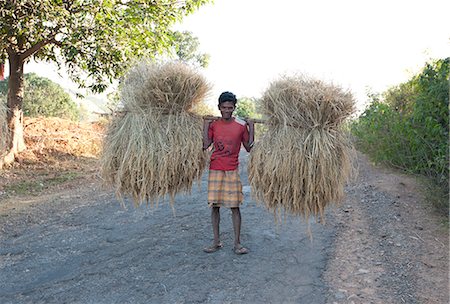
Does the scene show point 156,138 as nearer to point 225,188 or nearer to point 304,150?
point 225,188

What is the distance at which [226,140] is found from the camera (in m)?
3.02

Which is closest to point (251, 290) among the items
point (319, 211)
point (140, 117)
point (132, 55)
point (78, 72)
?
point (319, 211)

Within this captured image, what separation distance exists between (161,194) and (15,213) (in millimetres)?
2639

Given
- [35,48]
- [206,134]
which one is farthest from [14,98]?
[206,134]

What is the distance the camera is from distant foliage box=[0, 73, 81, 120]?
37.0ft

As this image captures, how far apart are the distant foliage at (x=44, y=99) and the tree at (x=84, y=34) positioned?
4076 millimetres

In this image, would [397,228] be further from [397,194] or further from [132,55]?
[132,55]

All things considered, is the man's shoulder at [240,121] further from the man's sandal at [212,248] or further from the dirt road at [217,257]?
the man's sandal at [212,248]

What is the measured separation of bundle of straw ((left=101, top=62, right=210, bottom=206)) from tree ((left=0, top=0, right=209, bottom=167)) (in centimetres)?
275

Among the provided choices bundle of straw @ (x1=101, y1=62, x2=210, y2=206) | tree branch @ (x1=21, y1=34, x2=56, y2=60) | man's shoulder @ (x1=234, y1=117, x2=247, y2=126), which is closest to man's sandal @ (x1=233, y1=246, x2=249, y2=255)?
bundle of straw @ (x1=101, y1=62, x2=210, y2=206)

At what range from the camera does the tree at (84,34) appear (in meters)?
5.35

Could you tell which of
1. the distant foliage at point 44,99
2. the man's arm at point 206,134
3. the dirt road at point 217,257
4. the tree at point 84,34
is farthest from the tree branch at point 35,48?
the man's arm at point 206,134

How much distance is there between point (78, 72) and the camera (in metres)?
6.87

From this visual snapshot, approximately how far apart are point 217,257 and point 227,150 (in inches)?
32.6
